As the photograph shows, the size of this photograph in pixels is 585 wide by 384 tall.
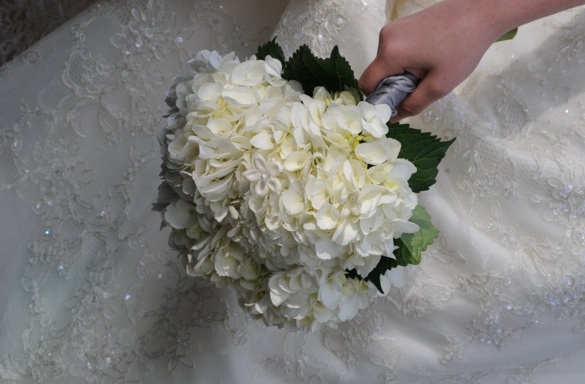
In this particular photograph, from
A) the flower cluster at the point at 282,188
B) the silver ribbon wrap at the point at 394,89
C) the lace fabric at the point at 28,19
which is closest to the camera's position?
the flower cluster at the point at 282,188

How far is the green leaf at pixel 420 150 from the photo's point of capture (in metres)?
0.66

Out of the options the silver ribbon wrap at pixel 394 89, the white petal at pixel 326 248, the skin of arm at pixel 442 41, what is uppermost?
the skin of arm at pixel 442 41

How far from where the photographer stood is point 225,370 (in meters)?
0.87

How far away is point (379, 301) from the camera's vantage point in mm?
865

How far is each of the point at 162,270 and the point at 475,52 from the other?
449 millimetres

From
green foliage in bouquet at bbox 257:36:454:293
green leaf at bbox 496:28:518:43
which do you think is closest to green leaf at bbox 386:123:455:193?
green foliage in bouquet at bbox 257:36:454:293

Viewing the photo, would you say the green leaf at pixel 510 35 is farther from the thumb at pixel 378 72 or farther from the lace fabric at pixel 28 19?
the lace fabric at pixel 28 19

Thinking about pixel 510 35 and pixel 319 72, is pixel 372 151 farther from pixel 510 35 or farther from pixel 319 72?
pixel 510 35

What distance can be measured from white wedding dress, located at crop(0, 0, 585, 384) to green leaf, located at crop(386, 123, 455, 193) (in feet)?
0.58

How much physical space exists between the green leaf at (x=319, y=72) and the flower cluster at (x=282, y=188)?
0.05 ft

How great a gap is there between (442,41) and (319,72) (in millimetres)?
145

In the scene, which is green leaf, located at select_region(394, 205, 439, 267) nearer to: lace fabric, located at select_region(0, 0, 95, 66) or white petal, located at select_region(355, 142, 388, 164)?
white petal, located at select_region(355, 142, 388, 164)

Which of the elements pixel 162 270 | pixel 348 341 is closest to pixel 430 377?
pixel 348 341

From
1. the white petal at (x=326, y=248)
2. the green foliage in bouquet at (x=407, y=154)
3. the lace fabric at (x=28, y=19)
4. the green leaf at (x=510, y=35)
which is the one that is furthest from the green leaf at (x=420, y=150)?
the lace fabric at (x=28, y=19)
